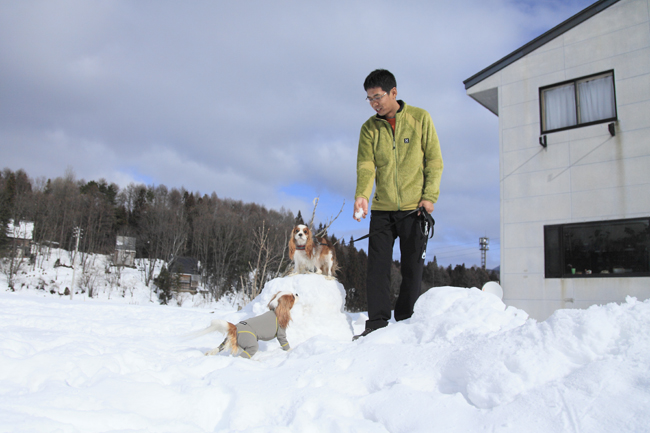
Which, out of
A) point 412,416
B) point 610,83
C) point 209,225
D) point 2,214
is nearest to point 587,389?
point 412,416

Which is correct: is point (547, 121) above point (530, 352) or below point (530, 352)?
above

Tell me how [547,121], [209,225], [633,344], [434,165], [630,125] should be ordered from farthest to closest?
[209,225] < [547,121] < [630,125] < [434,165] < [633,344]

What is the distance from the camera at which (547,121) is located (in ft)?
23.6

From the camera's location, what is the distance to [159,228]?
141 feet

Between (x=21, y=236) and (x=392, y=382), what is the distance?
4351 centimetres

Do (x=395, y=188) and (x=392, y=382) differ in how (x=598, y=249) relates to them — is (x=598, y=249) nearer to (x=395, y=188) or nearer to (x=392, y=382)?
(x=395, y=188)

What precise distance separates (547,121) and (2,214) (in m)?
38.5

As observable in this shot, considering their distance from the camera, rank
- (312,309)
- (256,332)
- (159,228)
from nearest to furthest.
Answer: (256,332), (312,309), (159,228)

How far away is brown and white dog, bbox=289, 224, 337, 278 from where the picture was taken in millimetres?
5883

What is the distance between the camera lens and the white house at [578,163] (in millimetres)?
6215

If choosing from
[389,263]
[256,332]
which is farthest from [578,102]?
[256,332]

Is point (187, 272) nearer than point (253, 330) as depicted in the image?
No

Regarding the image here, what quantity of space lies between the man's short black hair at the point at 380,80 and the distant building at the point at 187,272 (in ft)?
118

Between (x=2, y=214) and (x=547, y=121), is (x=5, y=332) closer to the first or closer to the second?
(x=547, y=121)
